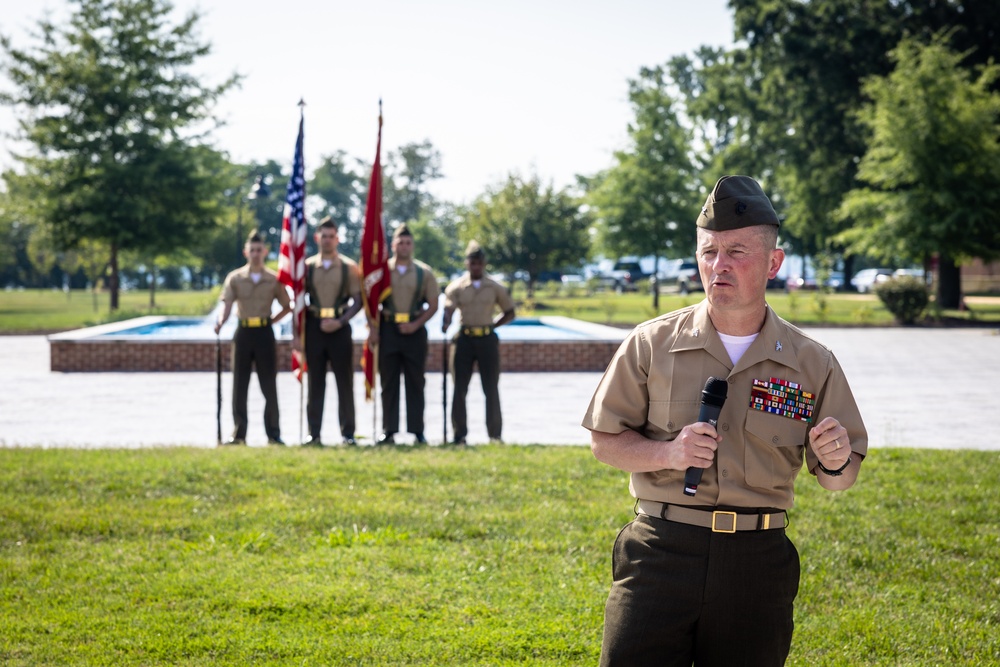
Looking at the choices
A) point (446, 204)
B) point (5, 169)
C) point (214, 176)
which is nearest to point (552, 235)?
point (214, 176)

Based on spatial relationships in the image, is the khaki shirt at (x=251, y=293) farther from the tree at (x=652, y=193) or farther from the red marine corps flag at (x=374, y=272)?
the tree at (x=652, y=193)

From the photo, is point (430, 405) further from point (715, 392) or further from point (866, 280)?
Answer: point (866, 280)

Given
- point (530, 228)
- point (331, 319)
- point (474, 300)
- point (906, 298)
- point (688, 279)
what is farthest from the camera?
point (688, 279)

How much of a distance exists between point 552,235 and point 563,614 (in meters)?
38.4

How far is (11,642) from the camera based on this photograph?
5.15 metres

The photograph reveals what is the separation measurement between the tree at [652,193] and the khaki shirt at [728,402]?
125 ft

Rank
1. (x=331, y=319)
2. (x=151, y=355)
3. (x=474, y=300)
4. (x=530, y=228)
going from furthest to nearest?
(x=530, y=228) → (x=151, y=355) → (x=331, y=319) → (x=474, y=300)

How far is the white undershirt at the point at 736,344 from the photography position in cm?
310

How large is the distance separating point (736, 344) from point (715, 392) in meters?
→ 0.31

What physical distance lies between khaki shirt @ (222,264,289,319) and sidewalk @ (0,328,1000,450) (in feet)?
4.54

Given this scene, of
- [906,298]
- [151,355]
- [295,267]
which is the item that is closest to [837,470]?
[295,267]

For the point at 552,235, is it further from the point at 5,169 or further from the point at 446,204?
the point at 446,204

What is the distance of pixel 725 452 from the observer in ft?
9.97

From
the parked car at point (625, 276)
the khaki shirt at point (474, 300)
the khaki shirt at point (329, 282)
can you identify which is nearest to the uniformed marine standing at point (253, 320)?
the khaki shirt at point (329, 282)
